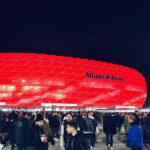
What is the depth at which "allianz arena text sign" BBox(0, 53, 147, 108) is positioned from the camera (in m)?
68.2

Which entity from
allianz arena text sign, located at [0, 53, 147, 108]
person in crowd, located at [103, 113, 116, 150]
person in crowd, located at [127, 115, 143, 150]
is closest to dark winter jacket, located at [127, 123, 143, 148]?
person in crowd, located at [127, 115, 143, 150]

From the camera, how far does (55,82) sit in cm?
6994

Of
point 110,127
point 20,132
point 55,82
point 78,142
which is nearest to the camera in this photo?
point 78,142

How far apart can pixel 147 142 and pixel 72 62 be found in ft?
182

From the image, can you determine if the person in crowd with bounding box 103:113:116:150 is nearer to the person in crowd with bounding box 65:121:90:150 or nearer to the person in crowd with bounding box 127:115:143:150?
the person in crowd with bounding box 127:115:143:150

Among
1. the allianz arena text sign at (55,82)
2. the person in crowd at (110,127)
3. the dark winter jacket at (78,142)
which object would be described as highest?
the allianz arena text sign at (55,82)

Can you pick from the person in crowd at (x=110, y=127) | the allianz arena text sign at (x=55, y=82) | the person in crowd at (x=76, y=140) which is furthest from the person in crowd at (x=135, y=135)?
the allianz arena text sign at (x=55, y=82)

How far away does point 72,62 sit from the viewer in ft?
238

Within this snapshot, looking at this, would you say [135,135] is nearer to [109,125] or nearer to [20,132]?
[20,132]

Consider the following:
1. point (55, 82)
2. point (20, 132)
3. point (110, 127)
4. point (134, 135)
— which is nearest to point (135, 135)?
point (134, 135)

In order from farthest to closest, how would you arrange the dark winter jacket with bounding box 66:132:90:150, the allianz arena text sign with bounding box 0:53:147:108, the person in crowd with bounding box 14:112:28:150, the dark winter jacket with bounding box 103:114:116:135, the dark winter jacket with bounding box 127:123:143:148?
the allianz arena text sign with bounding box 0:53:147:108, the dark winter jacket with bounding box 103:114:116:135, the person in crowd with bounding box 14:112:28:150, the dark winter jacket with bounding box 127:123:143:148, the dark winter jacket with bounding box 66:132:90:150

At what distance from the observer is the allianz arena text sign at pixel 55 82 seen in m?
68.2

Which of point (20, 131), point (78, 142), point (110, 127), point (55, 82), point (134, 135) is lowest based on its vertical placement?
point (78, 142)

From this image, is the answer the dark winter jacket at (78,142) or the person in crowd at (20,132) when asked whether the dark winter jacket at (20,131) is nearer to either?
the person in crowd at (20,132)
